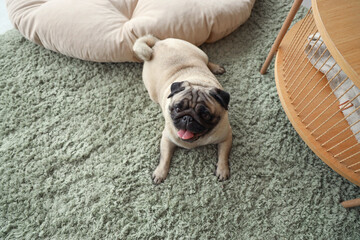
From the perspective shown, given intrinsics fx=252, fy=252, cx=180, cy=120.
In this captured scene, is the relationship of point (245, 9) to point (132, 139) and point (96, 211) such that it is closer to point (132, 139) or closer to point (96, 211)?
point (132, 139)

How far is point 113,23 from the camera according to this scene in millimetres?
1947

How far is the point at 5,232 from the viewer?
5.19 feet

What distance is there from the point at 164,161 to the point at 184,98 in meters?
0.53

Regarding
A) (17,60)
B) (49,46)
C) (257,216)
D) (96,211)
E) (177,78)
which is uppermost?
(177,78)

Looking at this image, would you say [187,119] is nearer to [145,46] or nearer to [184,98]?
[184,98]


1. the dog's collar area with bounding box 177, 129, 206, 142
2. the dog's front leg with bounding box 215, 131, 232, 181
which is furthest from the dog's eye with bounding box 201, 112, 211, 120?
the dog's front leg with bounding box 215, 131, 232, 181

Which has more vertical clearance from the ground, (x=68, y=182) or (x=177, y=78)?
(x=177, y=78)

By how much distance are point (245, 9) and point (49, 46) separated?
162 centimetres

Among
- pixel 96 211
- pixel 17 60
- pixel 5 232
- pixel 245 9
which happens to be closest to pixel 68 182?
pixel 96 211

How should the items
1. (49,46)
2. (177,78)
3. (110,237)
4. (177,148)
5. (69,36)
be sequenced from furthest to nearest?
(49,46) → (69,36) → (177,148) → (177,78) → (110,237)

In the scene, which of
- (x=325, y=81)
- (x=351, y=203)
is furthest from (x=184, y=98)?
(x=351, y=203)

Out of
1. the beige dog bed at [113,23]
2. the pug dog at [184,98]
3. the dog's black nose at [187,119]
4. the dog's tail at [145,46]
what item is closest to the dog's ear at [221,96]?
the pug dog at [184,98]

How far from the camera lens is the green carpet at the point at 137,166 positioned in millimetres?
1578

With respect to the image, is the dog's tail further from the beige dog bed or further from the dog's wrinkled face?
the dog's wrinkled face
